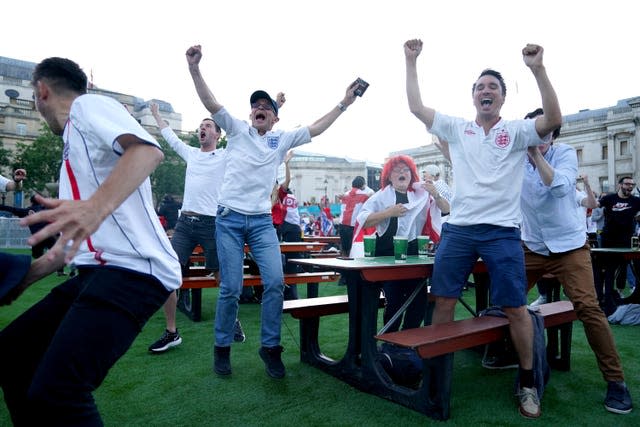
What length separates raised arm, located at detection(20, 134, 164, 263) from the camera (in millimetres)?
1432

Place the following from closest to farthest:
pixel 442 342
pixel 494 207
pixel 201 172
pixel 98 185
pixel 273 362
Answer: pixel 98 185, pixel 442 342, pixel 494 207, pixel 273 362, pixel 201 172

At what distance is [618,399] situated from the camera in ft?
10.9

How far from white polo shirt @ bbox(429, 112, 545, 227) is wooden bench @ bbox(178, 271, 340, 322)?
3457 millimetres

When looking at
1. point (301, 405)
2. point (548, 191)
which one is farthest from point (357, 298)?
point (548, 191)

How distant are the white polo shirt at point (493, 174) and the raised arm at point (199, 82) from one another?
2.02 m

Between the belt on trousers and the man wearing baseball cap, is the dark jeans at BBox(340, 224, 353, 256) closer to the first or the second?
the belt on trousers

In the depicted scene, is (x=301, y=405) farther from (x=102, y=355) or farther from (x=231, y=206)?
(x=102, y=355)

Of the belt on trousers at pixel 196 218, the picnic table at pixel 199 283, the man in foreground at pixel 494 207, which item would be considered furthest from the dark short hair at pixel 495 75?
the picnic table at pixel 199 283

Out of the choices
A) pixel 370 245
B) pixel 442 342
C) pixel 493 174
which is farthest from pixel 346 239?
pixel 442 342

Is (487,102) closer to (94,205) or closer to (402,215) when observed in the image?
(402,215)

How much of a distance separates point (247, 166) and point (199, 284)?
249cm

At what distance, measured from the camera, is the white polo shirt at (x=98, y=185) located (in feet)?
5.91

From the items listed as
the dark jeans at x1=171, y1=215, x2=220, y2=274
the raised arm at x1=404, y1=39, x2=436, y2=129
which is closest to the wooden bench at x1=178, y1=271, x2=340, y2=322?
the dark jeans at x1=171, y1=215, x2=220, y2=274

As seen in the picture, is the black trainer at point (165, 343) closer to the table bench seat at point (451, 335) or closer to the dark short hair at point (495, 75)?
the table bench seat at point (451, 335)
